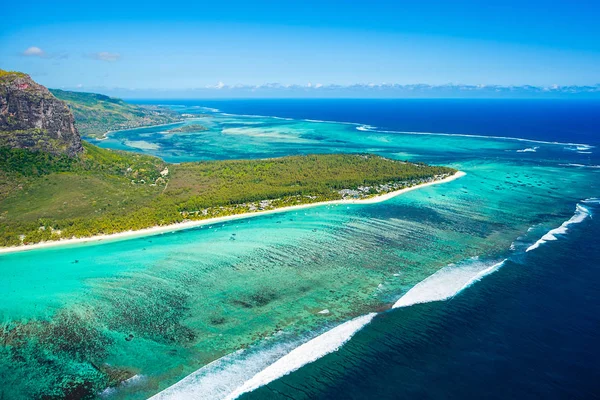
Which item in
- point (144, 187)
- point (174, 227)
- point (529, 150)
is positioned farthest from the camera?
point (529, 150)

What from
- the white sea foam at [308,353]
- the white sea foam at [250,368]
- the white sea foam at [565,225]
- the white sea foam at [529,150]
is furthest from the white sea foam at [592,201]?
the white sea foam at [250,368]

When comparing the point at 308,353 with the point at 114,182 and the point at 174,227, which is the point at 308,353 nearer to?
the point at 174,227

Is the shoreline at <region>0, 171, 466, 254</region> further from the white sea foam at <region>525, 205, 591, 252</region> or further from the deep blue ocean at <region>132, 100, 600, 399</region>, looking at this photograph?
the deep blue ocean at <region>132, 100, 600, 399</region>

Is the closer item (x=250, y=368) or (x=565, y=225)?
(x=250, y=368)

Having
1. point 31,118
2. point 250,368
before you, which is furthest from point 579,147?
point 31,118

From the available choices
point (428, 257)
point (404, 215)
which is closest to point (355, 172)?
point (404, 215)

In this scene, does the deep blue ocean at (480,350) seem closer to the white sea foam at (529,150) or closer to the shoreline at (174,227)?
the shoreline at (174,227)

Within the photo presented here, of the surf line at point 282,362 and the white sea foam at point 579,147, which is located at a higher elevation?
the white sea foam at point 579,147
